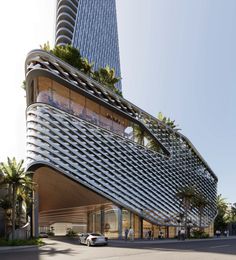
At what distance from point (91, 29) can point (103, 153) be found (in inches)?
3253

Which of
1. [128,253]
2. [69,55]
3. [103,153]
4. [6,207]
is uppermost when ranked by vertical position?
[69,55]

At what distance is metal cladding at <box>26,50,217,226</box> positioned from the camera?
39.3 meters

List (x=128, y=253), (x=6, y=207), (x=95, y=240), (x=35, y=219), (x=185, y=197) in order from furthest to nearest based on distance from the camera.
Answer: (x=185, y=197) → (x=35, y=219) → (x=6, y=207) → (x=95, y=240) → (x=128, y=253)

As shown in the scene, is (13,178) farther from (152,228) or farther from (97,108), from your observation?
(152,228)

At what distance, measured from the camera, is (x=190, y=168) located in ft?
212

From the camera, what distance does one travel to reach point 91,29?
117000mm

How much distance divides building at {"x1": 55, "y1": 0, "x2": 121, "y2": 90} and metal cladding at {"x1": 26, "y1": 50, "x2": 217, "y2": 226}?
59373mm

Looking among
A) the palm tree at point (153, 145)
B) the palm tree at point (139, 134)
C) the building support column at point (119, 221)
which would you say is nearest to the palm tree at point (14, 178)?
the building support column at point (119, 221)

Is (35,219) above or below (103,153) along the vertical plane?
below

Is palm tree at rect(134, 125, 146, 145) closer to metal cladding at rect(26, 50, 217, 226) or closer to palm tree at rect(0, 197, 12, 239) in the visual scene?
metal cladding at rect(26, 50, 217, 226)

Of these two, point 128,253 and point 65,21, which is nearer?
point 128,253

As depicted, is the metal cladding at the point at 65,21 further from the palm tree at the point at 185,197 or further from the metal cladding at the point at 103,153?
the palm tree at the point at 185,197

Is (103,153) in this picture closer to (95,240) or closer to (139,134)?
(139,134)

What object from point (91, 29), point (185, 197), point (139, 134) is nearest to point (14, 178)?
point (139, 134)
